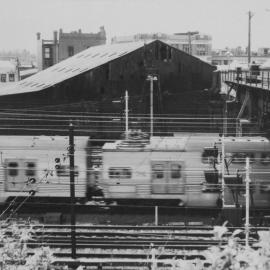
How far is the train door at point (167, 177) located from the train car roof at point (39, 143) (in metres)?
2.73

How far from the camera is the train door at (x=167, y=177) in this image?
1596 centimetres

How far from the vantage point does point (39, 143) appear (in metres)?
17.2

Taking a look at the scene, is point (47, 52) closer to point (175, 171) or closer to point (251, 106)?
point (251, 106)

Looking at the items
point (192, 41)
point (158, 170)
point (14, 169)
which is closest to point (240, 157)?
point (158, 170)

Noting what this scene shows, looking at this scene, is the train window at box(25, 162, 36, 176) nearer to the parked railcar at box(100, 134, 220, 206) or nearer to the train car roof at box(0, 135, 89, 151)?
the train car roof at box(0, 135, 89, 151)

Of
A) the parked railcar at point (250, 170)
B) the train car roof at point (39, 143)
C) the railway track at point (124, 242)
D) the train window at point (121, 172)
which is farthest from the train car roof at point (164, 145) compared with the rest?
the railway track at point (124, 242)

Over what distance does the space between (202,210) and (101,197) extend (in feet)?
10.8

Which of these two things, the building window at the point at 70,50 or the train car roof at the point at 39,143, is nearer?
the train car roof at the point at 39,143

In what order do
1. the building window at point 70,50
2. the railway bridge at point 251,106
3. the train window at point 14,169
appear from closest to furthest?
the train window at point 14,169, the railway bridge at point 251,106, the building window at point 70,50

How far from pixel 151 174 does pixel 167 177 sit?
513mm

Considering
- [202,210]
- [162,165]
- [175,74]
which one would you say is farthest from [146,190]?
[175,74]

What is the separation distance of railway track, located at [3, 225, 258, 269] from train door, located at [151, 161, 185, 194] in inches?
79.0

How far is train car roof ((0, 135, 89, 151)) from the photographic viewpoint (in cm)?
1709

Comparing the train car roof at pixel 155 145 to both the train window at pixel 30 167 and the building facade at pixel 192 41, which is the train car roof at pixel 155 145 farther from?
the building facade at pixel 192 41
